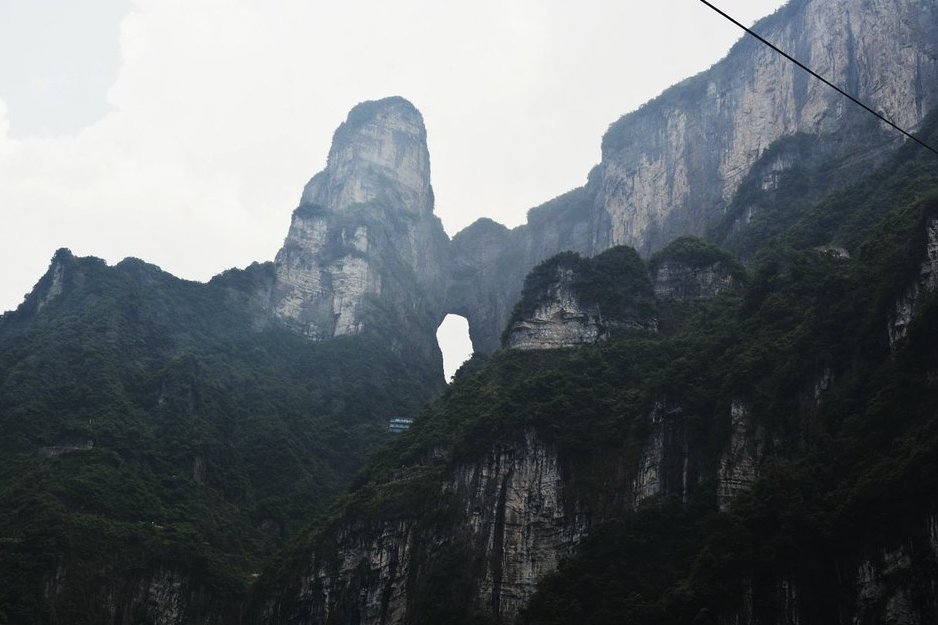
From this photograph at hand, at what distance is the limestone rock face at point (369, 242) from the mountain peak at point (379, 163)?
0.38ft

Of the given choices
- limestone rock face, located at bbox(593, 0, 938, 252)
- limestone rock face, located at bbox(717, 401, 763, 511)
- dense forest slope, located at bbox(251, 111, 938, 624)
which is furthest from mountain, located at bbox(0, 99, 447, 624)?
limestone rock face, located at bbox(717, 401, 763, 511)

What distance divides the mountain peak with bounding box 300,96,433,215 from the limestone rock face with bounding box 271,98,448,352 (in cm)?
12

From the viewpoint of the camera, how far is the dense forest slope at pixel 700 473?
107 ft

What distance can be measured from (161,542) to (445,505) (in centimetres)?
1593

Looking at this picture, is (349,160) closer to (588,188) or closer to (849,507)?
(588,188)

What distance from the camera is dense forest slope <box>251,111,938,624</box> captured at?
32.5 meters

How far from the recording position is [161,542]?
55469 millimetres

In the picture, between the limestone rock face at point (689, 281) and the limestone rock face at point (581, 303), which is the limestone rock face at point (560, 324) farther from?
the limestone rock face at point (689, 281)

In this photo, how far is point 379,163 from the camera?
385 ft

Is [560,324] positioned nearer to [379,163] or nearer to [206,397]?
[206,397]

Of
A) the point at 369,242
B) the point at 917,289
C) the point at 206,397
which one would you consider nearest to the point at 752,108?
the point at 369,242

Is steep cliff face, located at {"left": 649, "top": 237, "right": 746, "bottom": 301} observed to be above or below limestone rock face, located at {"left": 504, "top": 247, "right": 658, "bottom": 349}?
above

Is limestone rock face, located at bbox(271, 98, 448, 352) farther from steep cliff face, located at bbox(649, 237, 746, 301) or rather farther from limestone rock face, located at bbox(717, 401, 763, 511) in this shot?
limestone rock face, located at bbox(717, 401, 763, 511)

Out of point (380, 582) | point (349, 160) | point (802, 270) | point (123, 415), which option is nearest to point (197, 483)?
point (123, 415)
